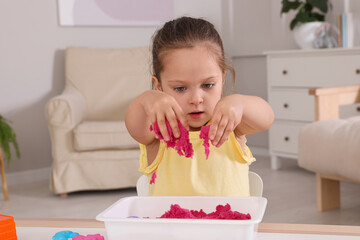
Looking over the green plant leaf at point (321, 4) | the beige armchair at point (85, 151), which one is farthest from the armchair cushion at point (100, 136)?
the green plant leaf at point (321, 4)

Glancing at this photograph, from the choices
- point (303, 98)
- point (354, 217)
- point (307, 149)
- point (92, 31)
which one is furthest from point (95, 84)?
point (354, 217)

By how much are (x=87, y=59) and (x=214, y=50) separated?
2789mm

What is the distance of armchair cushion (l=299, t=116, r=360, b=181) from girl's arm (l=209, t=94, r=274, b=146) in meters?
1.45

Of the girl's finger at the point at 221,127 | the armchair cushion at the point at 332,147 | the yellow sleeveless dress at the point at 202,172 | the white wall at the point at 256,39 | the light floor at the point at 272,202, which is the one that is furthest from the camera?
the white wall at the point at 256,39

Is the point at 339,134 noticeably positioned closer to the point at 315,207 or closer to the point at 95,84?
the point at 315,207

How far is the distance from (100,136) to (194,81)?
7.57 ft

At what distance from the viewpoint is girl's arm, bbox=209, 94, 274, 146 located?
79 cm

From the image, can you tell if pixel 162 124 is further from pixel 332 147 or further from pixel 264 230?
pixel 332 147

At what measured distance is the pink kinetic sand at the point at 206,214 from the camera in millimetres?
759

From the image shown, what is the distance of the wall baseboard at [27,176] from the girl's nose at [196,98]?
3051mm

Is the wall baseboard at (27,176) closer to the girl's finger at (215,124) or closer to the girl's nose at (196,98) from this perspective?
the girl's nose at (196,98)

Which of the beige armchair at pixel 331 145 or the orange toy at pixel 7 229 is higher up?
the orange toy at pixel 7 229

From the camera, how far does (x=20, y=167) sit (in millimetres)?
3871

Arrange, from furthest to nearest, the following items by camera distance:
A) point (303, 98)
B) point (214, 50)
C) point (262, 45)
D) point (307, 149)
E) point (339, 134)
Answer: point (262, 45)
point (303, 98)
point (307, 149)
point (339, 134)
point (214, 50)
